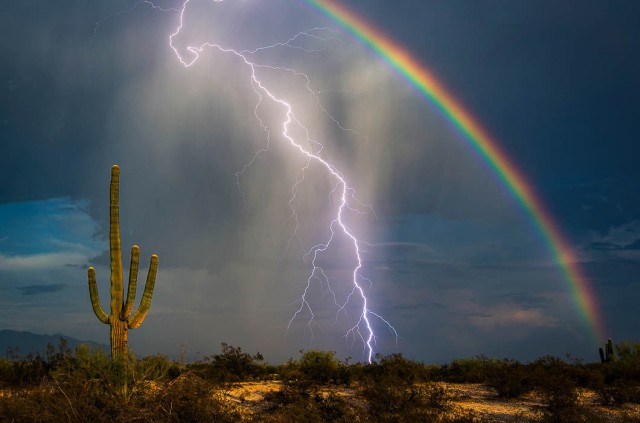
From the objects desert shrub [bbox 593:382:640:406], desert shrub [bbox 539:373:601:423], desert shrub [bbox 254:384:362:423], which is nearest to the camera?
desert shrub [bbox 254:384:362:423]

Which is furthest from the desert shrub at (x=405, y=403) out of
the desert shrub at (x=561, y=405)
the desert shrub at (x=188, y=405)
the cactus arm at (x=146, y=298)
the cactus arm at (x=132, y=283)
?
the cactus arm at (x=132, y=283)

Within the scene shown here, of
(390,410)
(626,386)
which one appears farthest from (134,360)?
(626,386)

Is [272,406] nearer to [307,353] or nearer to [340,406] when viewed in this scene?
[340,406]

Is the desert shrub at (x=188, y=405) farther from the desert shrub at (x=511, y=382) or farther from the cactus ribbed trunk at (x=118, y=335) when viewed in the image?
the desert shrub at (x=511, y=382)

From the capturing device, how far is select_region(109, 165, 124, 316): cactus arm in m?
15.1

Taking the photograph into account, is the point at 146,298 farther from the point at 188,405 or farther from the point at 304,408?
the point at 304,408

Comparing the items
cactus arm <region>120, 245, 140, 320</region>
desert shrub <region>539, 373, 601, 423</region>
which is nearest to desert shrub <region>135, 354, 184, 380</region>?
cactus arm <region>120, 245, 140, 320</region>

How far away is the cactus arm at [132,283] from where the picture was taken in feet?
49.7

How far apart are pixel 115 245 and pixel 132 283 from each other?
128 centimetres

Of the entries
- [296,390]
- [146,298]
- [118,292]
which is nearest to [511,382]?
[296,390]

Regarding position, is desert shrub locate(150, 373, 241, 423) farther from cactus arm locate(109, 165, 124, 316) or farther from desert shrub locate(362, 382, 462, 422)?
cactus arm locate(109, 165, 124, 316)

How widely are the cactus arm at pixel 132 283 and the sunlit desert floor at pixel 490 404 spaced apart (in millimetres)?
3749

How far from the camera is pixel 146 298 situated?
615 inches

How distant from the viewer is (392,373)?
1864 centimetres
